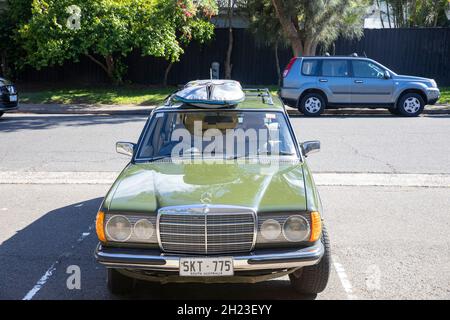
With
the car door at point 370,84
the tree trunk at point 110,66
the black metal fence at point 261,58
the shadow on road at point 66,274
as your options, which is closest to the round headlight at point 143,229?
the shadow on road at point 66,274

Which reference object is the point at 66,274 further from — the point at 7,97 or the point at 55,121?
the point at 7,97

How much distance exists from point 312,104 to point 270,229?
12.6m

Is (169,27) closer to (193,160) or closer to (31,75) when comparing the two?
(31,75)

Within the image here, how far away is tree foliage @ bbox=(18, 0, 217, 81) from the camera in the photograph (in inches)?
761

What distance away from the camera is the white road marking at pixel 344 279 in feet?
15.7

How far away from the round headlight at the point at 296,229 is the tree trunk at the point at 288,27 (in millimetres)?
15592

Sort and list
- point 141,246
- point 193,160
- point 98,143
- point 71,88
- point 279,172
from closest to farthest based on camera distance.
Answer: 1. point 141,246
2. point 279,172
3. point 193,160
4. point 98,143
5. point 71,88

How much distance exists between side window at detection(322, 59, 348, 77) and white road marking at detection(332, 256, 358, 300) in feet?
37.8

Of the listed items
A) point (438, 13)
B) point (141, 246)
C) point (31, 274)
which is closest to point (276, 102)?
point (141, 246)

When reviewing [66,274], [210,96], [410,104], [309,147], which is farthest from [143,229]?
[410,104]

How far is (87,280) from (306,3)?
50.4 feet

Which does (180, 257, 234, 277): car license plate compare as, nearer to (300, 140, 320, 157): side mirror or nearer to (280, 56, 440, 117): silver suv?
(300, 140, 320, 157): side mirror

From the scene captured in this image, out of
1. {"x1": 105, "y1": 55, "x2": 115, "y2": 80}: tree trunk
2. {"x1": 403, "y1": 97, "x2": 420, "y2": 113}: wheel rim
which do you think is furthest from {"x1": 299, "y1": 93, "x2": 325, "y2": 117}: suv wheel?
{"x1": 105, "y1": 55, "x2": 115, "y2": 80}: tree trunk

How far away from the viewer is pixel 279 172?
4.98 m
